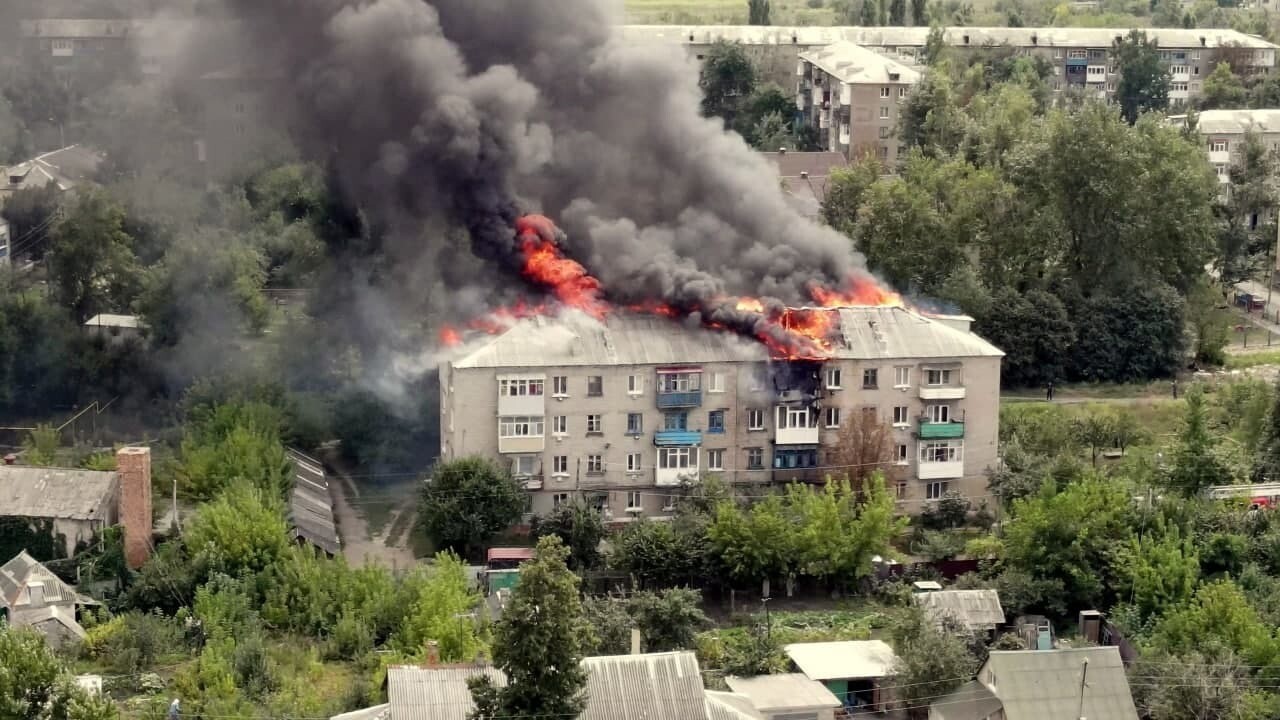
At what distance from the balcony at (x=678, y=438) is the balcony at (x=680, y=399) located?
21.7 inches

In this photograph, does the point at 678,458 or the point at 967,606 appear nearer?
the point at 967,606

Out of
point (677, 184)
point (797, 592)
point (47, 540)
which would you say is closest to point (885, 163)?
point (677, 184)

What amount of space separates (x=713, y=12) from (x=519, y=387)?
87.8 metres

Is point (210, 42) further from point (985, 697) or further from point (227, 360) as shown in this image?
point (985, 697)

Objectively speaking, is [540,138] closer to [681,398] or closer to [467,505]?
[681,398]

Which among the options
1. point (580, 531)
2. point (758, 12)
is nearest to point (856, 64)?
point (758, 12)

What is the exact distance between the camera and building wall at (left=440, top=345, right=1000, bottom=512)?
1740 inches

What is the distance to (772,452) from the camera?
45.4m

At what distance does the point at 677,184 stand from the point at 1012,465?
37.4ft

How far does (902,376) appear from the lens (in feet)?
149

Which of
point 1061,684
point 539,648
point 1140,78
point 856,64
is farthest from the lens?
point 1140,78

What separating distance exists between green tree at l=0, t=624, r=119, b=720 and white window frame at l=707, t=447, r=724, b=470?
17.3m

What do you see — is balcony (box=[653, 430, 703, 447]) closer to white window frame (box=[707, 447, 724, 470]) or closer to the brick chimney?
white window frame (box=[707, 447, 724, 470])

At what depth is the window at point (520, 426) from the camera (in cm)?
4409
